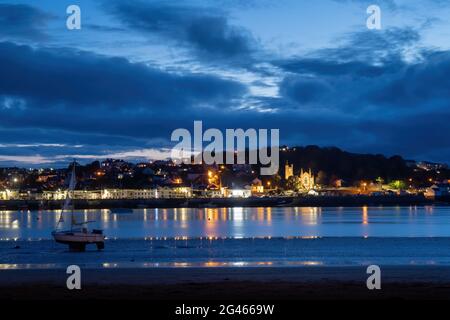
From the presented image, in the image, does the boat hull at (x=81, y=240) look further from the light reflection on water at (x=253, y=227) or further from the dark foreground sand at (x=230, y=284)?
the light reflection on water at (x=253, y=227)

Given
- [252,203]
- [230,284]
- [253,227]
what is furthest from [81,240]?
[252,203]

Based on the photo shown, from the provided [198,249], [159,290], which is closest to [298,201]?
[198,249]

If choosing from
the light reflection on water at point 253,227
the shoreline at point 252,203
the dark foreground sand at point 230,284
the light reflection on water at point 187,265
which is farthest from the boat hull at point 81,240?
the shoreline at point 252,203

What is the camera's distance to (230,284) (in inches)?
762

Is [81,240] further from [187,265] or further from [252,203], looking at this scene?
[252,203]

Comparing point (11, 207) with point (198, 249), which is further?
point (11, 207)

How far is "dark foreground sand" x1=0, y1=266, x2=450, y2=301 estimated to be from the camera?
16.2 metres

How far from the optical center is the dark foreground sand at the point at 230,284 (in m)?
16.2

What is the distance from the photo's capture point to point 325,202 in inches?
7244

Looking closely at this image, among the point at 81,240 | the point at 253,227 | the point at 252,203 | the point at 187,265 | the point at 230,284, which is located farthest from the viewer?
the point at 252,203

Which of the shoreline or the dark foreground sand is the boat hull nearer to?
the dark foreground sand
